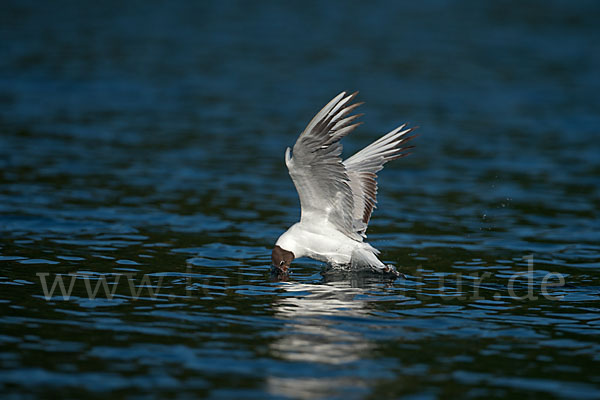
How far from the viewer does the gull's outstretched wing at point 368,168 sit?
11156 millimetres

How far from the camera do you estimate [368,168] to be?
37.1 feet

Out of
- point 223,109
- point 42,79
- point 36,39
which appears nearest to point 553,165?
point 223,109

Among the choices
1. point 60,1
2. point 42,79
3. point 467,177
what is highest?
point 60,1

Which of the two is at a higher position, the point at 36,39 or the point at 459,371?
the point at 36,39

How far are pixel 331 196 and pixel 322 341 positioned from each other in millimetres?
2753

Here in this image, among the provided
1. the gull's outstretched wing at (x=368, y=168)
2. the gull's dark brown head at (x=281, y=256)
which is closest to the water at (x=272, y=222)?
the gull's dark brown head at (x=281, y=256)

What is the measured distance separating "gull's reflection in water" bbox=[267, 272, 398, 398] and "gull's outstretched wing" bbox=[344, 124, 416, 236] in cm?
163

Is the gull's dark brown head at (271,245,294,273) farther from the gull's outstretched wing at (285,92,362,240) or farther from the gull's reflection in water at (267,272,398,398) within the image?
the gull's outstretched wing at (285,92,362,240)

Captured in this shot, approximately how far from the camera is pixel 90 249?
1097cm

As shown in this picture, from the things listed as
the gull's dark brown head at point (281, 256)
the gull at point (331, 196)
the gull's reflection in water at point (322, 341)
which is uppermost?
the gull at point (331, 196)

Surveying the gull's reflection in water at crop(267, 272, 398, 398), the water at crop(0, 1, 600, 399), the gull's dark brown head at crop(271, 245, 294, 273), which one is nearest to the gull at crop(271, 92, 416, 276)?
the gull's dark brown head at crop(271, 245, 294, 273)

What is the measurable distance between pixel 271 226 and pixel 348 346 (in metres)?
5.69

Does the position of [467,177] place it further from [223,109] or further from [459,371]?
[459,371]

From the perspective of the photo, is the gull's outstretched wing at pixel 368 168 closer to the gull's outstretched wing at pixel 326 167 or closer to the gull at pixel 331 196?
the gull at pixel 331 196
